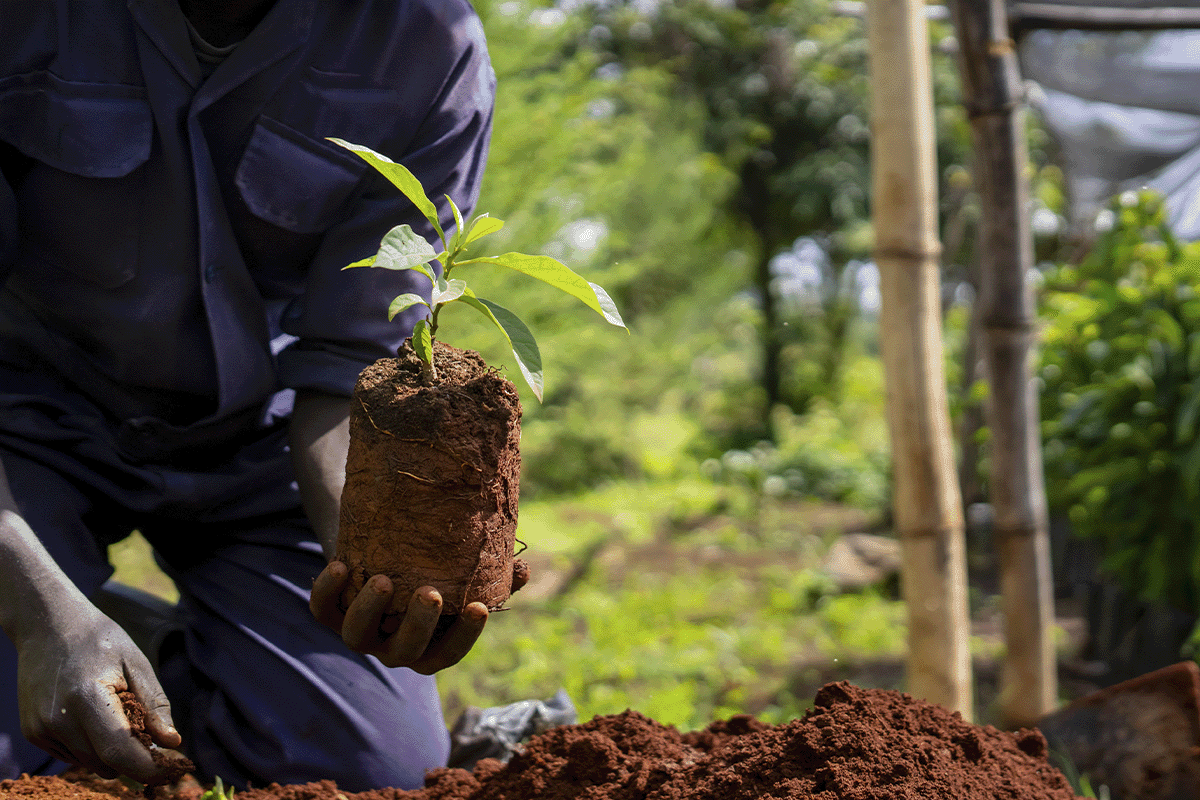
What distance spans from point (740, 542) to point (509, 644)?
277 centimetres

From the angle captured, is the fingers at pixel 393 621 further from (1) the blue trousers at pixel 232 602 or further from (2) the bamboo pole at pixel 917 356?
(2) the bamboo pole at pixel 917 356

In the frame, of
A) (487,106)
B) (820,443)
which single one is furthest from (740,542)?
(487,106)

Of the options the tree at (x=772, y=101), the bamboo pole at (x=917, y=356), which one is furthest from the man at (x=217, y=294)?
the tree at (x=772, y=101)

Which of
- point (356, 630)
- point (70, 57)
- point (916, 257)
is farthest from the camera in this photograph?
point (916, 257)

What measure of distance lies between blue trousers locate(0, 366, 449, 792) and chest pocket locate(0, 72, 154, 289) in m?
0.30

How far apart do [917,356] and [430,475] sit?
5.97 ft

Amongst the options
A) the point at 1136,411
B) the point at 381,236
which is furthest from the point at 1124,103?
the point at 381,236

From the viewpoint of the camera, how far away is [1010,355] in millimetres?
2721

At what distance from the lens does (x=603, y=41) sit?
9.42 m

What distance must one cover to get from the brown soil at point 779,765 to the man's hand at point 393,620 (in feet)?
0.67

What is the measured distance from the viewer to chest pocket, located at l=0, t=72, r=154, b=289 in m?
A: 1.47

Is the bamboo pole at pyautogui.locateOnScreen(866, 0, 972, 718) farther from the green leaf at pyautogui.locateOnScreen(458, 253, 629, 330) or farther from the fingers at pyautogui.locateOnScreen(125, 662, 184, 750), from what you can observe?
the fingers at pyautogui.locateOnScreen(125, 662, 184, 750)

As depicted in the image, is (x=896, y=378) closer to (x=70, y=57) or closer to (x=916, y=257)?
Result: (x=916, y=257)

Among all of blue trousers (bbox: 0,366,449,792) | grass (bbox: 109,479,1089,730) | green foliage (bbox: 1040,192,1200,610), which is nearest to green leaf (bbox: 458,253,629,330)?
blue trousers (bbox: 0,366,449,792)
